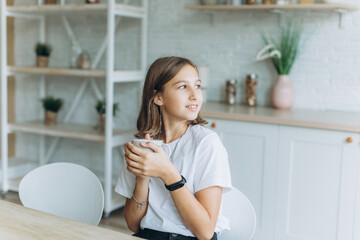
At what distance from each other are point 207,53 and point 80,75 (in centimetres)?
97

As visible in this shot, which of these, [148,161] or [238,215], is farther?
[238,215]

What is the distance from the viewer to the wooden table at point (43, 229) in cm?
133

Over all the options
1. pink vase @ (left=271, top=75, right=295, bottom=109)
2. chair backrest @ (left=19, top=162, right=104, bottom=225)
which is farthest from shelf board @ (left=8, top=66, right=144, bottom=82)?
chair backrest @ (left=19, top=162, right=104, bottom=225)

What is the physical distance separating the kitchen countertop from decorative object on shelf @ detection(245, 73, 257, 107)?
0.22ft

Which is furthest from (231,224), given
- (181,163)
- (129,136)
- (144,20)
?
(144,20)

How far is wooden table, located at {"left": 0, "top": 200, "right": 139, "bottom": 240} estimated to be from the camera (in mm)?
1332

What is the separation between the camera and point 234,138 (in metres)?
2.96

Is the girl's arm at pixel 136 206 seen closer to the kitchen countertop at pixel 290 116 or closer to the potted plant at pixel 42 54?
the kitchen countertop at pixel 290 116

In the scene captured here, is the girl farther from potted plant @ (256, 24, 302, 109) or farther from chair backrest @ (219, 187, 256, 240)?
potted plant @ (256, 24, 302, 109)

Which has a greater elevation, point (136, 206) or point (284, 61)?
point (284, 61)

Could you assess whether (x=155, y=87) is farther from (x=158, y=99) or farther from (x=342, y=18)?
(x=342, y=18)

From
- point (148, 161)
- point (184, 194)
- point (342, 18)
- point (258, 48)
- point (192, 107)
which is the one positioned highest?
point (342, 18)

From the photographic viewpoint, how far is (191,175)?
5.11 ft

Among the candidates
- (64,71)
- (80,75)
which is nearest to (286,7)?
(80,75)
